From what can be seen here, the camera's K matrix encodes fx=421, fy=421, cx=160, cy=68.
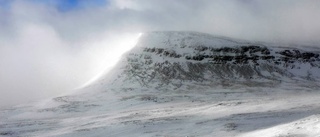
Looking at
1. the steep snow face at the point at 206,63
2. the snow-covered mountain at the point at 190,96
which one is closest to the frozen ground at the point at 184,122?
the snow-covered mountain at the point at 190,96

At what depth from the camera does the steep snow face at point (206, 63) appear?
386 feet

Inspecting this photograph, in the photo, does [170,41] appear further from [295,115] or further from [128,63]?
[295,115]

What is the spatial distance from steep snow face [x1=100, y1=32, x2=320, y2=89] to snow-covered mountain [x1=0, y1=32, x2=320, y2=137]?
292 millimetres

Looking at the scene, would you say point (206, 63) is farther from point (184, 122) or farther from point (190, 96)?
point (184, 122)

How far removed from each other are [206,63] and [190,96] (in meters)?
43.2

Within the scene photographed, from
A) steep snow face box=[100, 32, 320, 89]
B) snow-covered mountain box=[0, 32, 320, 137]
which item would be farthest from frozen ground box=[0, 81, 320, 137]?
steep snow face box=[100, 32, 320, 89]

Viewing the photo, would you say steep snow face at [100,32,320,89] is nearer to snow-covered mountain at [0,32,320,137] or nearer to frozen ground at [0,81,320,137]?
snow-covered mountain at [0,32,320,137]

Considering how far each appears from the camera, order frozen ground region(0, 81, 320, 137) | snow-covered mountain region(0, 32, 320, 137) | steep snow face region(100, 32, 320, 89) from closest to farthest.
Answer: frozen ground region(0, 81, 320, 137)
snow-covered mountain region(0, 32, 320, 137)
steep snow face region(100, 32, 320, 89)

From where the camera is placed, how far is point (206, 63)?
13275 centimetres

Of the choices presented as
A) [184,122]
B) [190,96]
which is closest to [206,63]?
[190,96]

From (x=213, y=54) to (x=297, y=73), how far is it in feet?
89.7

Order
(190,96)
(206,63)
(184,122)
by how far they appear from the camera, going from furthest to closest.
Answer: (206,63) → (190,96) → (184,122)

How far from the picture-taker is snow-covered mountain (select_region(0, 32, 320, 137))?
46.2 meters

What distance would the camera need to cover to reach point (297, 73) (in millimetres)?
128500
